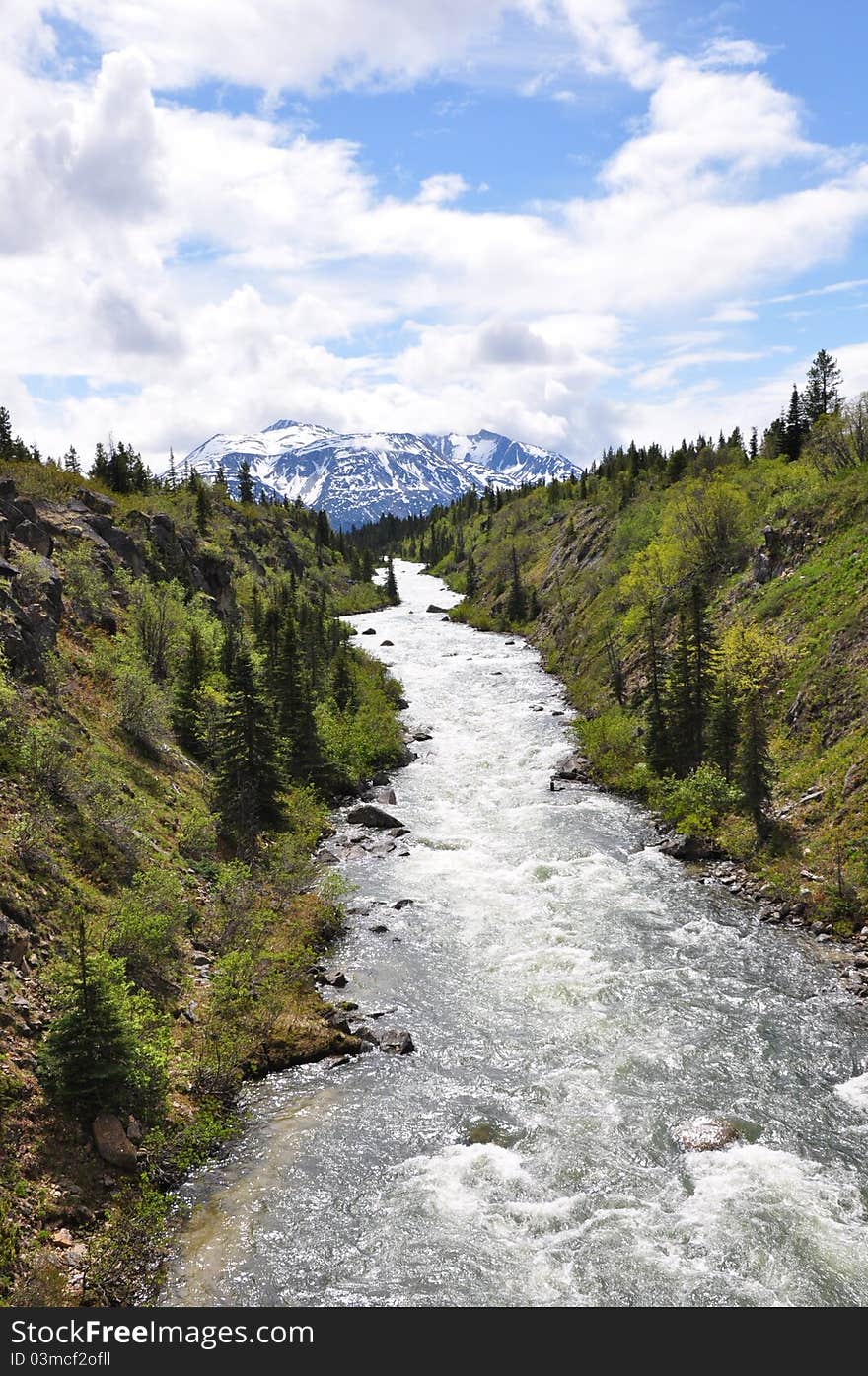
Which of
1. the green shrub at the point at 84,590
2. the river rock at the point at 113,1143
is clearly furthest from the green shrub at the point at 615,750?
the river rock at the point at 113,1143

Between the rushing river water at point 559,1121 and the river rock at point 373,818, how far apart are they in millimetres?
5774

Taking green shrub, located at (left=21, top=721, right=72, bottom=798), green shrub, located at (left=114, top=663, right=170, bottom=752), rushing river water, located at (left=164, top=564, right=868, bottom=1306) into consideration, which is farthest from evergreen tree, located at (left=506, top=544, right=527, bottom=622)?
green shrub, located at (left=21, top=721, right=72, bottom=798)

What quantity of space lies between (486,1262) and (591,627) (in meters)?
59.3

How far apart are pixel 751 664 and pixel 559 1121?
93.4 ft

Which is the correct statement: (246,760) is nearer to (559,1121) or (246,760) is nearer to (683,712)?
(559,1121)

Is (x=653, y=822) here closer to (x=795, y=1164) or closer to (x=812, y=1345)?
(x=795, y=1164)

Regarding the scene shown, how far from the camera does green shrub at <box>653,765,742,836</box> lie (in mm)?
32850

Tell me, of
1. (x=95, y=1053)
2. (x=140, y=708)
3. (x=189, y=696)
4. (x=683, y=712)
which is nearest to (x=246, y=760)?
(x=140, y=708)

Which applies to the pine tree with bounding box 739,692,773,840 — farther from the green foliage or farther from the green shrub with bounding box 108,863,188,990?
the green foliage

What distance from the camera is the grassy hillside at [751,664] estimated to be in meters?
29.2

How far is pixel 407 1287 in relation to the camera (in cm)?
1322

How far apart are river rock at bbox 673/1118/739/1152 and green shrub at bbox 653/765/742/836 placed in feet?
54.6

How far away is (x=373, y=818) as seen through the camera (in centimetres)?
3734

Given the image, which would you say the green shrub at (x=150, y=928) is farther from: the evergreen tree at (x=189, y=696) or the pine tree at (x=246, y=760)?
the evergreen tree at (x=189, y=696)
